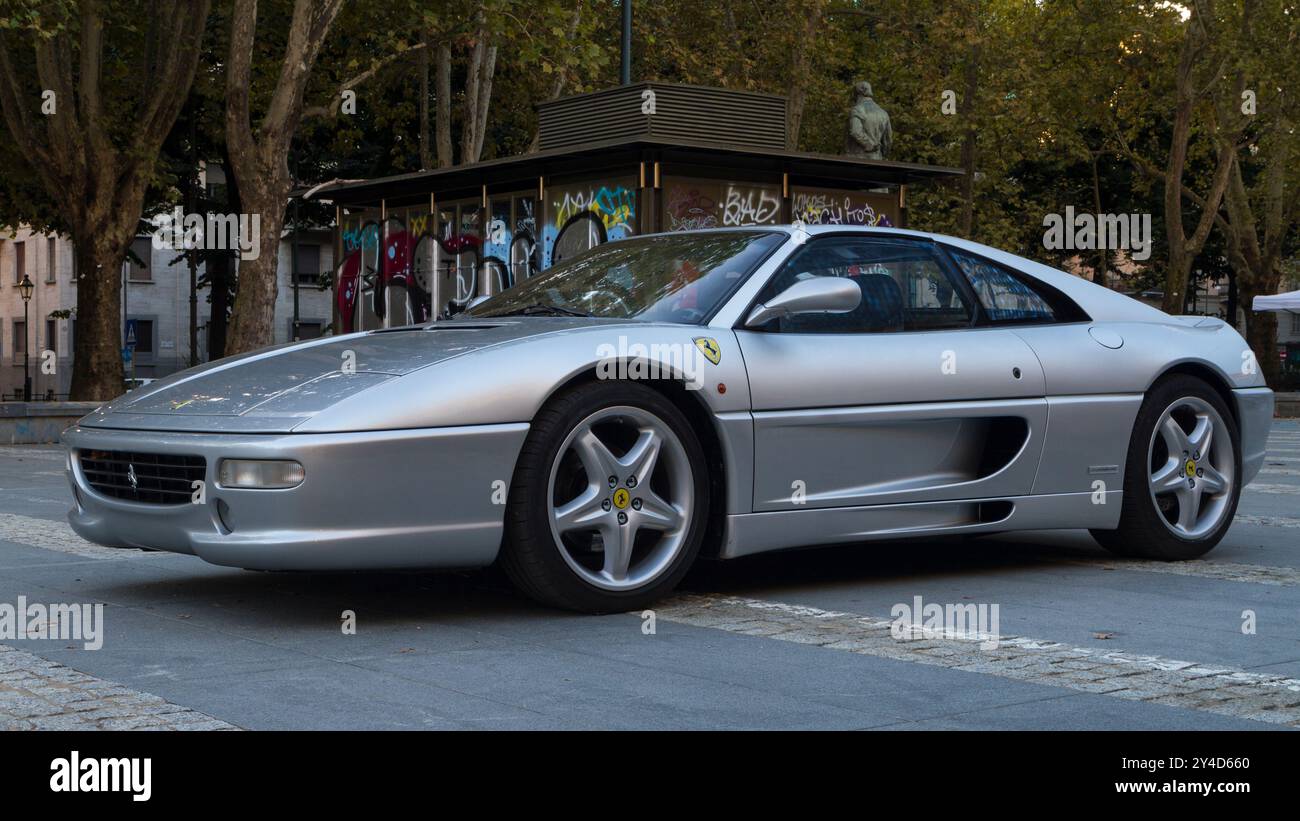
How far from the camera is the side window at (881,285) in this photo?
608 cm

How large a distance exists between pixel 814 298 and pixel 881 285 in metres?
0.72

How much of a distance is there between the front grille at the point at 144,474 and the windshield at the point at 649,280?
5.12 ft

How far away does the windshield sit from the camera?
19.4 ft

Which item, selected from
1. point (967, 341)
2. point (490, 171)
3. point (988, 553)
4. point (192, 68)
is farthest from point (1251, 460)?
point (192, 68)

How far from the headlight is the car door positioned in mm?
1632

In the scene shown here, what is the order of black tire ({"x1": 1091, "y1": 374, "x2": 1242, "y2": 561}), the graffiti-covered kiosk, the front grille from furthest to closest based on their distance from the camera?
the graffiti-covered kiosk < black tire ({"x1": 1091, "y1": 374, "x2": 1242, "y2": 561}) < the front grille

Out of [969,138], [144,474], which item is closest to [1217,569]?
[144,474]

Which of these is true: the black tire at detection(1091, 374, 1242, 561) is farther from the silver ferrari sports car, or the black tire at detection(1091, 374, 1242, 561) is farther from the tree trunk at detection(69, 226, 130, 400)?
the tree trunk at detection(69, 226, 130, 400)

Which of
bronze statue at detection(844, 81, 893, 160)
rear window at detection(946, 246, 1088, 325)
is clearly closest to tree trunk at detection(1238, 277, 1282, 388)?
bronze statue at detection(844, 81, 893, 160)

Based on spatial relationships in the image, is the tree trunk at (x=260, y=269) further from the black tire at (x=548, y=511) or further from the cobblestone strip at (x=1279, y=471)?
the black tire at (x=548, y=511)

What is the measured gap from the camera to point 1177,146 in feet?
111

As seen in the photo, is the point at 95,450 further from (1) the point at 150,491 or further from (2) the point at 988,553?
(2) the point at 988,553

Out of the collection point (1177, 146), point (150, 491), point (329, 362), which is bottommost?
point (150, 491)
